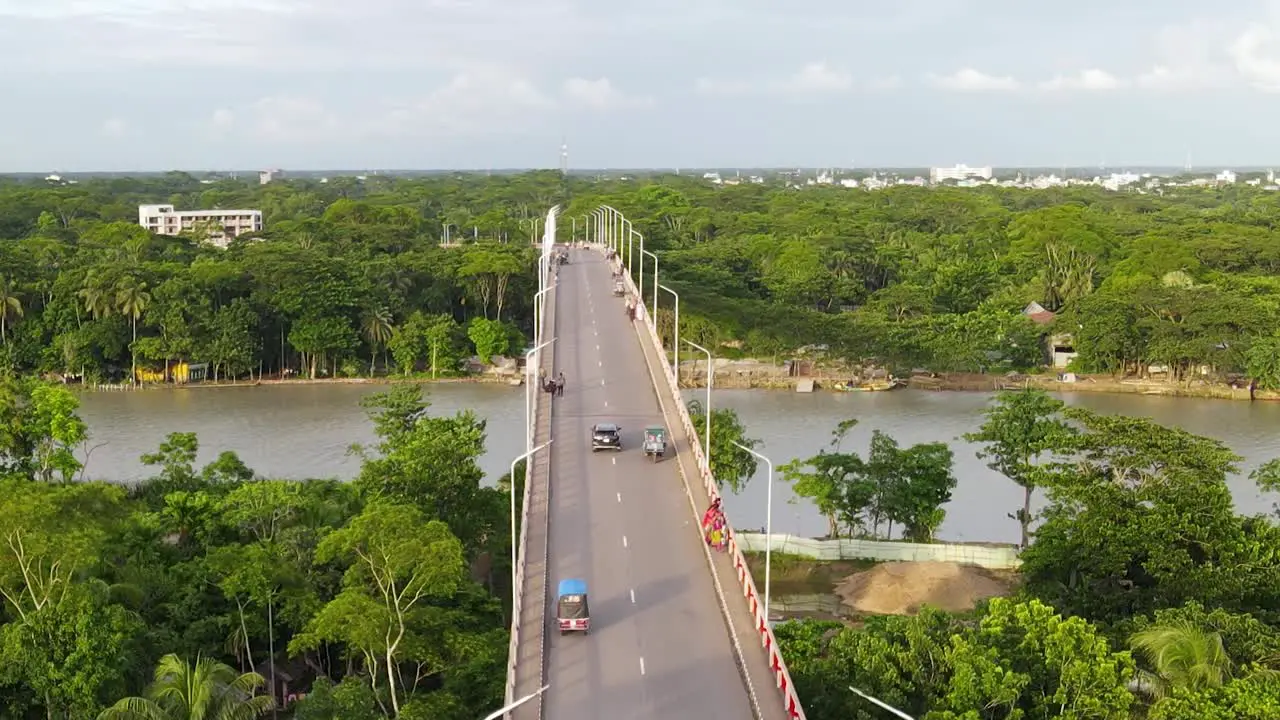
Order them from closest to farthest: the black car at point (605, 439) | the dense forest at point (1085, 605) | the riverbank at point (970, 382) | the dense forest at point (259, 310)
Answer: the dense forest at point (1085, 605) → the black car at point (605, 439) → the riverbank at point (970, 382) → the dense forest at point (259, 310)

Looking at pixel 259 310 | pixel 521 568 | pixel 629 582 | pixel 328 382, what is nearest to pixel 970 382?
pixel 328 382

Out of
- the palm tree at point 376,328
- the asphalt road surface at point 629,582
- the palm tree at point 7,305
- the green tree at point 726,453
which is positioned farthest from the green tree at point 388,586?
the palm tree at point 7,305

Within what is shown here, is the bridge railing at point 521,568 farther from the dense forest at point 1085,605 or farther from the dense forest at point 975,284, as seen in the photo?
the dense forest at point 975,284

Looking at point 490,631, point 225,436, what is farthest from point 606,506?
point 225,436

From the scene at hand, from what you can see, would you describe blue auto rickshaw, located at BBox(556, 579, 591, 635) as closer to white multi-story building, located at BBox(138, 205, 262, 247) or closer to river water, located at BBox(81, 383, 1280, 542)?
river water, located at BBox(81, 383, 1280, 542)

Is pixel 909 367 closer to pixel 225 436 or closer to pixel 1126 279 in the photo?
pixel 1126 279

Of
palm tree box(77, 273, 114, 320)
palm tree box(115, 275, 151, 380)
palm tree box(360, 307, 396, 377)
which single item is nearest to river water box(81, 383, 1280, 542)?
palm tree box(115, 275, 151, 380)
